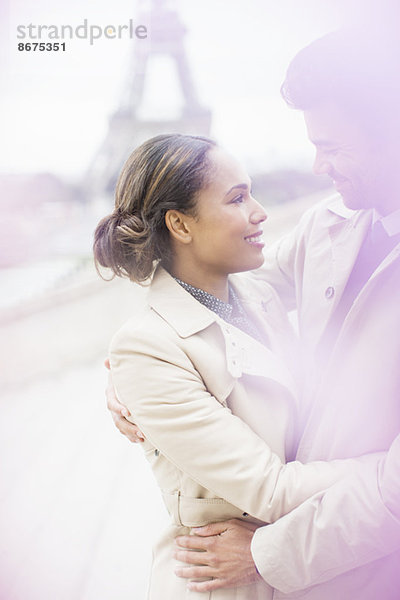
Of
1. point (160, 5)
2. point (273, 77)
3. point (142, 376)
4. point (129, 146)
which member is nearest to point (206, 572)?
point (142, 376)

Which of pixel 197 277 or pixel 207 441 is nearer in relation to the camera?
pixel 207 441

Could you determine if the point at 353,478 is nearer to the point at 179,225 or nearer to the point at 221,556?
the point at 221,556

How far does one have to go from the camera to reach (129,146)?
178cm

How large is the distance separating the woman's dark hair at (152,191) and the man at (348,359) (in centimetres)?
21

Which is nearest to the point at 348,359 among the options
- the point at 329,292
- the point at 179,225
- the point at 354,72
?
the point at 329,292

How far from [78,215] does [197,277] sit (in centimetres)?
109

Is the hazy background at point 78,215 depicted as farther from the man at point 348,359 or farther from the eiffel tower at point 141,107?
the man at point 348,359

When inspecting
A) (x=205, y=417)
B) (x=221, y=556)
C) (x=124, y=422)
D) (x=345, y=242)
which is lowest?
(x=221, y=556)

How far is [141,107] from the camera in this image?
1.64 metres

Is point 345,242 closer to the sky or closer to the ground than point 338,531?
closer to the sky

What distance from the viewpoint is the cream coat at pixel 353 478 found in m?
0.73

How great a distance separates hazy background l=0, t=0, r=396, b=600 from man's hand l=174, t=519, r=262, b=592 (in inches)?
24.0

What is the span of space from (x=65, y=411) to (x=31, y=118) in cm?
106

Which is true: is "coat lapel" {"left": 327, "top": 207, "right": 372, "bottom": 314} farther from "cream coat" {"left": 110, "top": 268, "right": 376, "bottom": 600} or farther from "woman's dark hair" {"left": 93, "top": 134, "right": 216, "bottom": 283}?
"woman's dark hair" {"left": 93, "top": 134, "right": 216, "bottom": 283}
